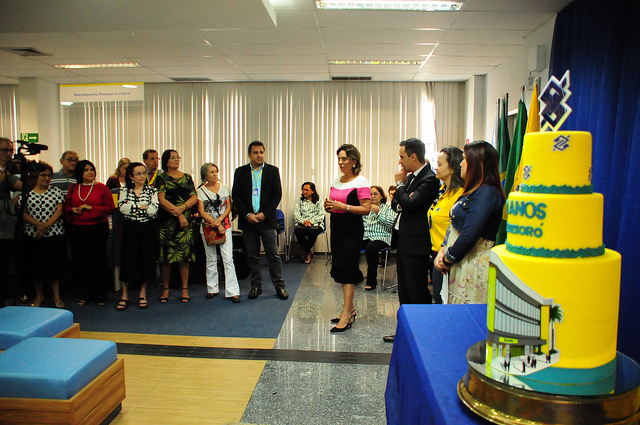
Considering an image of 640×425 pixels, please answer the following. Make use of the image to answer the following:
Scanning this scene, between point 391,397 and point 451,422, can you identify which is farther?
point 391,397

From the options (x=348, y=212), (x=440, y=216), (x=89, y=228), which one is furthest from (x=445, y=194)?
(x=89, y=228)

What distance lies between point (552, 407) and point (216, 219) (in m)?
3.90

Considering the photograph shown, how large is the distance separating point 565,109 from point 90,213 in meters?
4.14

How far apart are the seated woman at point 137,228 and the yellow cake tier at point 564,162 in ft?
12.3

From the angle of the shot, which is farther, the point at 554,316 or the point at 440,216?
the point at 440,216

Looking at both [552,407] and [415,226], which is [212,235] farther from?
[552,407]

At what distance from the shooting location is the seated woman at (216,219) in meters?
4.34

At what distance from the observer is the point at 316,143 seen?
7.16m

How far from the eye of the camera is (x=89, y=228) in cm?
412

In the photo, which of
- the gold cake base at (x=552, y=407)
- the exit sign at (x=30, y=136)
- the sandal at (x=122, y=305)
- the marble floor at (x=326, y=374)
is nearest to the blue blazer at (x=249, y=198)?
the marble floor at (x=326, y=374)

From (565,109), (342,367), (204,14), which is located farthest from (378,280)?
(565,109)

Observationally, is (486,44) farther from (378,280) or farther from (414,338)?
(414,338)

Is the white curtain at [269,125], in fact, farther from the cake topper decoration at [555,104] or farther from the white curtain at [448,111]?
the cake topper decoration at [555,104]

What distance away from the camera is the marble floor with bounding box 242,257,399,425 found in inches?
89.4
